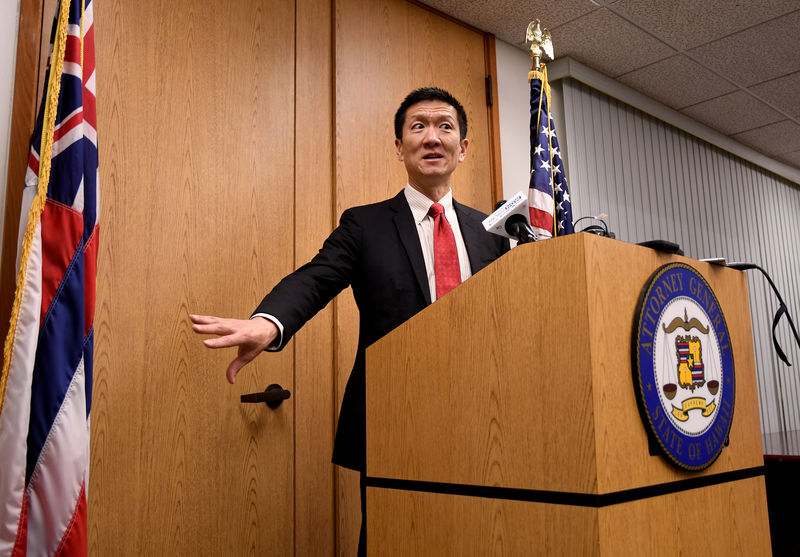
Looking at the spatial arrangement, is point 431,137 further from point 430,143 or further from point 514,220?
point 514,220

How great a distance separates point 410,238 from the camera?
178 cm

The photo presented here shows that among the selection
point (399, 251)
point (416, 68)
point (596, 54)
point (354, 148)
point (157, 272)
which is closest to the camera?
point (399, 251)

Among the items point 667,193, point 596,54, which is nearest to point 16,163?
point 596,54

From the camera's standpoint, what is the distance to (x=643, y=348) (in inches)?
45.8

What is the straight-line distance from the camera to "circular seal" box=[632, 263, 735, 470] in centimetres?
117

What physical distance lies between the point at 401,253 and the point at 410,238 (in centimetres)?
5

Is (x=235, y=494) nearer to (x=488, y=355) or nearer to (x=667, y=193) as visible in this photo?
(x=488, y=355)

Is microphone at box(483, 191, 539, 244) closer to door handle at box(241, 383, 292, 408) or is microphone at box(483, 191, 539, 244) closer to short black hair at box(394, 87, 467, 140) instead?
short black hair at box(394, 87, 467, 140)

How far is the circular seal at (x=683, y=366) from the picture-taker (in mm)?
1165

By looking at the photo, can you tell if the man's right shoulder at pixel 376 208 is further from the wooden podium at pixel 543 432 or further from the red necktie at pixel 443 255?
the wooden podium at pixel 543 432

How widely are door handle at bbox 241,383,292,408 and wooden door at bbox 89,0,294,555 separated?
0.03 metres

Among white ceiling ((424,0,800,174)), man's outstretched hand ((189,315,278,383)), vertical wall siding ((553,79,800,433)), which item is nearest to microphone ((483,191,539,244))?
man's outstretched hand ((189,315,278,383))

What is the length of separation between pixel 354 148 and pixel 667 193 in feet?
8.39

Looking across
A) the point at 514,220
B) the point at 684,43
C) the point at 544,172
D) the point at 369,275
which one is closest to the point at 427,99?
the point at 544,172
